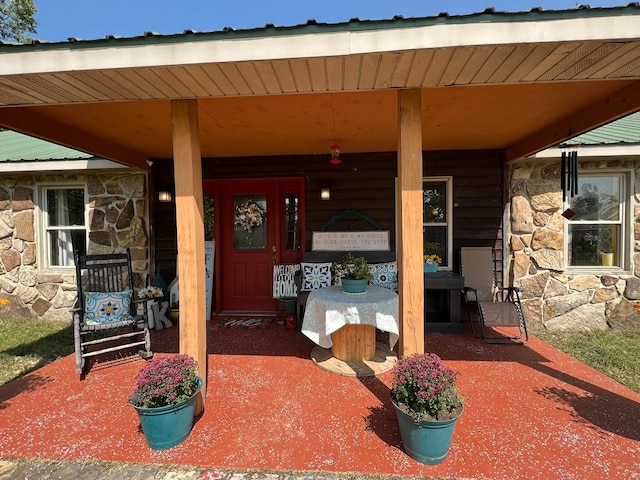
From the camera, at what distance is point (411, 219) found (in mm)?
2049

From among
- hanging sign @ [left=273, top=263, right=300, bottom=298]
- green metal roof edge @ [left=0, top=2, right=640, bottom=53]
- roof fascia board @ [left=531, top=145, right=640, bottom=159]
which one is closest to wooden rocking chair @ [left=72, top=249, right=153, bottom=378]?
hanging sign @ [left=273, top=263, right=300, bottom=298]

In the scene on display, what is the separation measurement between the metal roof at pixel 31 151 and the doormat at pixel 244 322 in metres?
2.84

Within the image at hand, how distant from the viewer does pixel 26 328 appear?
168 inches

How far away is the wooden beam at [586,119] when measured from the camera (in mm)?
2287

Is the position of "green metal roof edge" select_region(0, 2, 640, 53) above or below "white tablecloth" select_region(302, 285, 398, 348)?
above

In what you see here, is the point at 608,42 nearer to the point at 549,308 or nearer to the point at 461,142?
the point at 461,142

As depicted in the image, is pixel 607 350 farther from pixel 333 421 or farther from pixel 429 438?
pixel 333 421

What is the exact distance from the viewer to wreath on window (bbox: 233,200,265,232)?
4.54 meters

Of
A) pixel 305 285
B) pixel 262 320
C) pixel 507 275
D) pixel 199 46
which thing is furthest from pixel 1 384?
pixel 507 275

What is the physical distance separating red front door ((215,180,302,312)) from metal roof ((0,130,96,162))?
195cm

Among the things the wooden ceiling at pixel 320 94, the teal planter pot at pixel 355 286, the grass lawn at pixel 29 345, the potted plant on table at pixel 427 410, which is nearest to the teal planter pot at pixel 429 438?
the potted plant on table at pixel 427 410

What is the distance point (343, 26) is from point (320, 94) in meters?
0.78

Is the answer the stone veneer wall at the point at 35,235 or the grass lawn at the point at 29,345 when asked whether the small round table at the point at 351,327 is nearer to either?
the grass lawn at the point at 29,345

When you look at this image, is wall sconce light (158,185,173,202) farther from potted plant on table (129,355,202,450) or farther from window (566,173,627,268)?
window (566,173,627,268)
